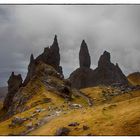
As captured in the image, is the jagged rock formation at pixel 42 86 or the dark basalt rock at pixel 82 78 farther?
the dark basalt rock at pixel 82 78

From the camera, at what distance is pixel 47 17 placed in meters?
27.9

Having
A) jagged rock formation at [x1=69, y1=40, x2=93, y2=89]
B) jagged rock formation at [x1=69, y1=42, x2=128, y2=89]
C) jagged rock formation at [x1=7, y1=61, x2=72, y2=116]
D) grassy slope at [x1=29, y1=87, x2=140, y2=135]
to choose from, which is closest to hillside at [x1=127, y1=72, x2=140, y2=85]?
jagged rock formation at [x1=69, y1=42, x2=128, y2=89]

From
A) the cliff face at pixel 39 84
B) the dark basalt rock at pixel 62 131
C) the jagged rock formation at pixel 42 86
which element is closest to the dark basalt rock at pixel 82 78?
the cliff face at pixel 39 84

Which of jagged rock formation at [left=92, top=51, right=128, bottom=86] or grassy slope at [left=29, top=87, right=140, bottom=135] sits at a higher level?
jagged rock formation at [left=92, top=51, right=128, bottom=86]

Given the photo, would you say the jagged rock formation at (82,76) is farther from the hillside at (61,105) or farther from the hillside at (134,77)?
the hillside at (134,77)

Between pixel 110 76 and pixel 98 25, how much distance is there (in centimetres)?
7842

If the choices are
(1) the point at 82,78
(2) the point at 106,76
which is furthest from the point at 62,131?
(2) the point at 106,76

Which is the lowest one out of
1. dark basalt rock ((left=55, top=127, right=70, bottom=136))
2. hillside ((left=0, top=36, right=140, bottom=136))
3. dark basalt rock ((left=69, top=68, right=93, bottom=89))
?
dark basalt rock ((left=55, top=127, right=70, bottom=136))

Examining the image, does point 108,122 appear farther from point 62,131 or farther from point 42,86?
point 42,86

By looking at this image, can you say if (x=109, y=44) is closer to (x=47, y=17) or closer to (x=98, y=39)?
(x=98, y=39)

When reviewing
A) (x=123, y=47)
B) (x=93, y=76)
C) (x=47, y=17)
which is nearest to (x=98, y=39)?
(x=123, y=47)

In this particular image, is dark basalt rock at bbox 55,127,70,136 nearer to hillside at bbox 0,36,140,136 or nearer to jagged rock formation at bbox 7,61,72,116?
hillside at bbox 0,36,140,136

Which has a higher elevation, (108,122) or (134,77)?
(134,77)

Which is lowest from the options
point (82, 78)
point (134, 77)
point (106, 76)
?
point (134, 77)
